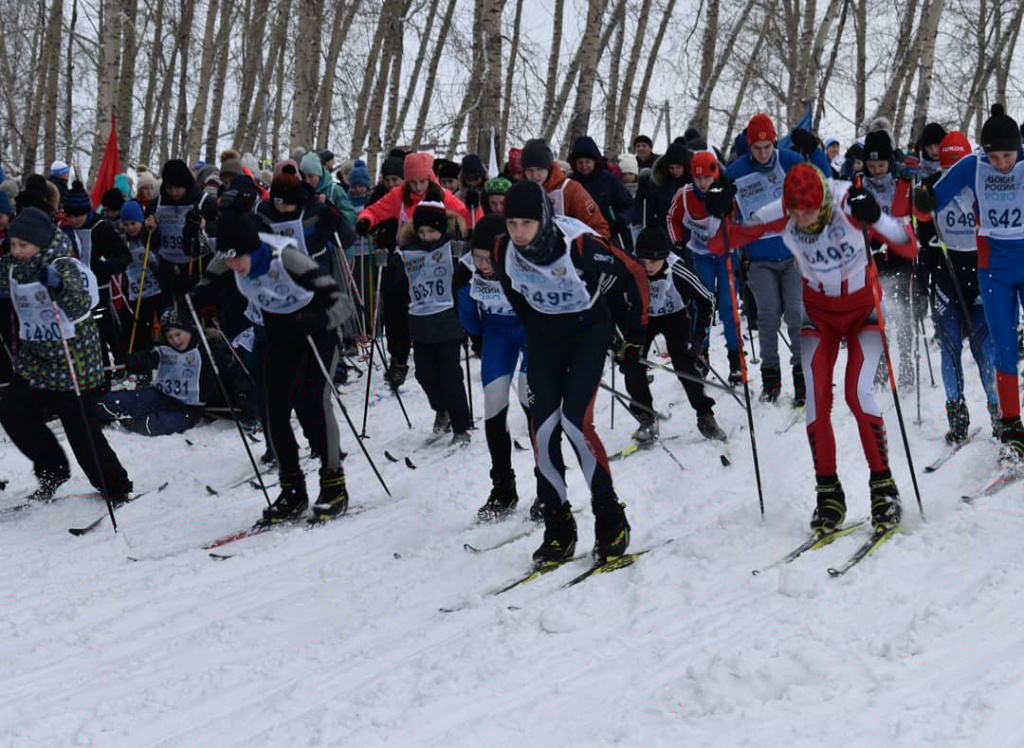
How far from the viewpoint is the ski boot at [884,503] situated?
16.6 ft

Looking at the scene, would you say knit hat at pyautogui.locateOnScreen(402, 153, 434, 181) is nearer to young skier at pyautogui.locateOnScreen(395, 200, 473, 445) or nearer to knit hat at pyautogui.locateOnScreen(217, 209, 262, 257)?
young skier at pyautogui.locateOnScreen(395, 200, 473, 445)

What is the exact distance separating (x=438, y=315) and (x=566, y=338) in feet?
9.28

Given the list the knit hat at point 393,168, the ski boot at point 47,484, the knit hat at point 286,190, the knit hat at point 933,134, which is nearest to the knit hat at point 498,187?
the knit hat at point 286,190

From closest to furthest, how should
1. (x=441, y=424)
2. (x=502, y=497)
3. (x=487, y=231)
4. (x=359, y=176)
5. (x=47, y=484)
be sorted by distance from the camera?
(x=487, y=231), (x=502, y=497), (x=47, y=484), (x=441, y=424), (x=359, y=176)

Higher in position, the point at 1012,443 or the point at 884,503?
the point at 1012,443

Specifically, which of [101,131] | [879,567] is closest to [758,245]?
[879,567]

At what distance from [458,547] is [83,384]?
3.06m

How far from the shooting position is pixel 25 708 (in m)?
3.99

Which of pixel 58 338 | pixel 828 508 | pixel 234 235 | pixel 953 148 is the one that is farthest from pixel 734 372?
pixel 58 338

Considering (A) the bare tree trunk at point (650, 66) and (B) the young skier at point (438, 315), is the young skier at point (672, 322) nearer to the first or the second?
(B) the young skier at point (438, 315)

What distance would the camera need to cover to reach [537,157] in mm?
7102

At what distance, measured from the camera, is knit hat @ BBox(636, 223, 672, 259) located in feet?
22.9

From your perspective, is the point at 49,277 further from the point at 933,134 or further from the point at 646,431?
the point at 933,134

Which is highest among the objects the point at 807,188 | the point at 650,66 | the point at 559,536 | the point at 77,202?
the point at 650,66
